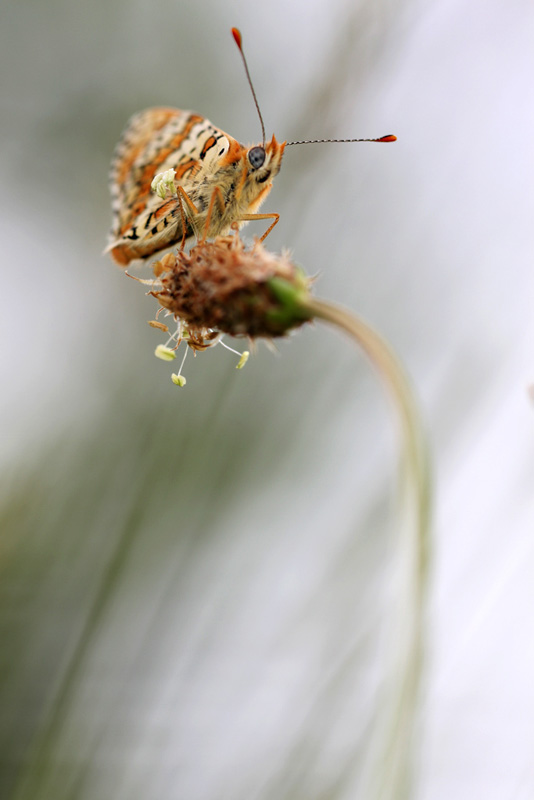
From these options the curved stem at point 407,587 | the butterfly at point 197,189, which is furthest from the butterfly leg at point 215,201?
the curved stem at point 407,587

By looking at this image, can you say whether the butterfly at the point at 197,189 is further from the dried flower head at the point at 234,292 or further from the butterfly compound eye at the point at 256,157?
the dried flower head at the point at 234,292

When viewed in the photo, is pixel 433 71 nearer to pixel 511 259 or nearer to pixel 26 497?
pixel 511 259

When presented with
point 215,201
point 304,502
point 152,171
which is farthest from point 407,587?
point 304,502

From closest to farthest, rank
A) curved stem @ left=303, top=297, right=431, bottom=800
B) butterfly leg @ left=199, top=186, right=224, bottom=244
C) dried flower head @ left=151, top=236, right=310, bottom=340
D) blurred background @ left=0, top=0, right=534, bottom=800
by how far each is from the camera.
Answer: curved stem @ left=303, top=297, right=431, bottom=800
dried flower head @ left=151, top=236, right=310, bottom=340
butterfly leg @ left=199, top=186, right=224, bottom=244
blurred background @ left=0, top=0, right=534, bottom=800

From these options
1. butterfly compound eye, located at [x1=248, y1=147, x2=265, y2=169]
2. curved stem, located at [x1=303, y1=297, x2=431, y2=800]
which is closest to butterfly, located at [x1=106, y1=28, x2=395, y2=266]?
butterfly compound eye, located at [x1=248, y1=147, x2=265, y2=169]

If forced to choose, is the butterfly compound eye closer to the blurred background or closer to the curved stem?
the blurred background

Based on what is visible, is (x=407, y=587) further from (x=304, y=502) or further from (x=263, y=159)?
(x=304, y=502)

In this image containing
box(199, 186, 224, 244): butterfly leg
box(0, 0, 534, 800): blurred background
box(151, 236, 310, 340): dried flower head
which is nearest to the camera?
box(151, 236, 310, 340): dried flower head

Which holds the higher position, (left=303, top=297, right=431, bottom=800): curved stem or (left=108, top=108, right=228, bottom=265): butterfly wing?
(left=108, top=108, right=228, bottom=265): butterfly wing
